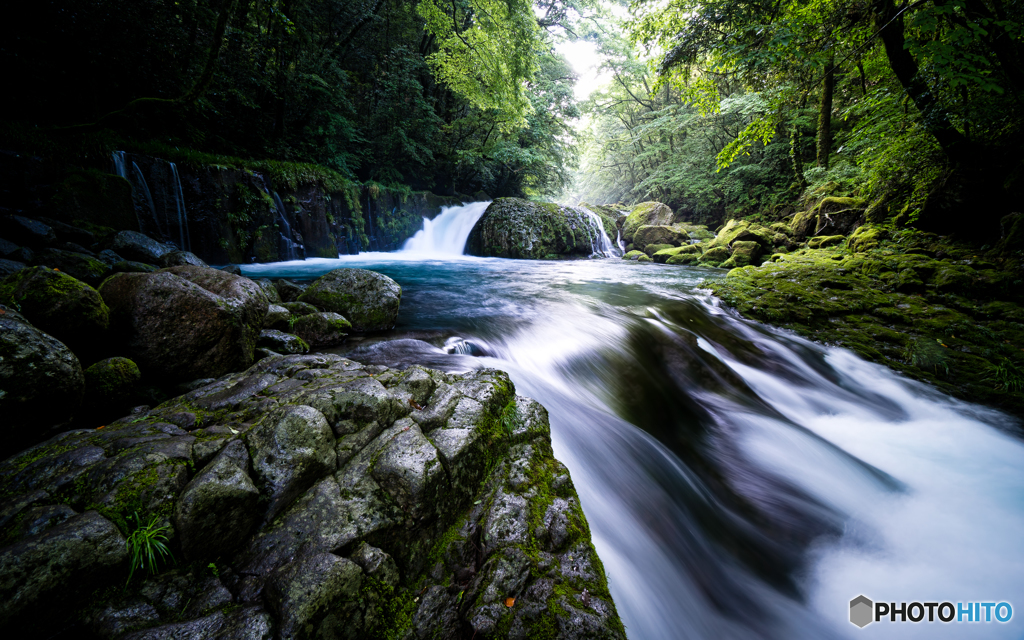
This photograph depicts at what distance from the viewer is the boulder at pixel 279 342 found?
344 cm

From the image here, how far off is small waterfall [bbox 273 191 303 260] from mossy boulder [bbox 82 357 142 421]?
27.5 feet

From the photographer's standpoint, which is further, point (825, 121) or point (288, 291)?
point (825, 121)

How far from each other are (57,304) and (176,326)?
23.0 inches

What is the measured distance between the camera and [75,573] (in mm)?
1104

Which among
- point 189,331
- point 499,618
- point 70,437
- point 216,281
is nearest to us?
point 499,618

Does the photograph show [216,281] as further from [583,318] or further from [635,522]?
[583,318]

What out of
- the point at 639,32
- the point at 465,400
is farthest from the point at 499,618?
A: the point at 639,32

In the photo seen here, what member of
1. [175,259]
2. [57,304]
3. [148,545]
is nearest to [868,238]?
[148,545]

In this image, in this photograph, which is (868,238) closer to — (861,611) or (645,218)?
(861,611)

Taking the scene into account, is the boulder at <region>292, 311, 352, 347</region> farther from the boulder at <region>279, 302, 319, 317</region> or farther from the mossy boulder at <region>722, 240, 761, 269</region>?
the mossy boulder at <region>722, 240, 761, 269</region>

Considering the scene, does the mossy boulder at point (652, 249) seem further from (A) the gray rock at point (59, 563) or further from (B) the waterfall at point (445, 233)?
(A) the gray rock at point (59, 563)

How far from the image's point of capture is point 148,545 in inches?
50.5

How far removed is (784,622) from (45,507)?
11.5 ft

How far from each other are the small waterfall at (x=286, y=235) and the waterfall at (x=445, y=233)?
15.9 feet
